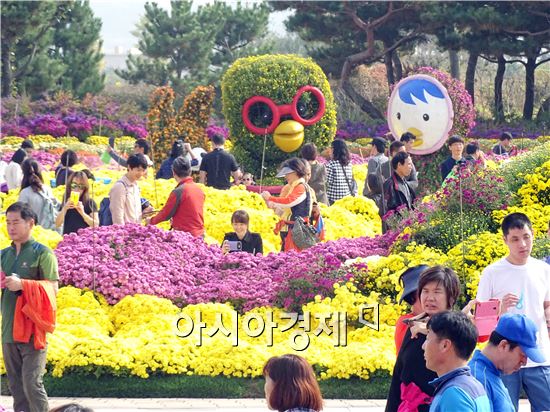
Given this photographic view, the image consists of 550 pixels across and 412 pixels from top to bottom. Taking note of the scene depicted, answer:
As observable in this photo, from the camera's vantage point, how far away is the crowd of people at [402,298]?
4328 mm

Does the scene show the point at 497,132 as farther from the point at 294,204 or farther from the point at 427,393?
the point at 427,393

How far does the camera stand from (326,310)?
9500 mm

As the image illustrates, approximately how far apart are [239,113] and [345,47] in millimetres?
25039

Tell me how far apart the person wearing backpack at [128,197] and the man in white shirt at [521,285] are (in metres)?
4.77

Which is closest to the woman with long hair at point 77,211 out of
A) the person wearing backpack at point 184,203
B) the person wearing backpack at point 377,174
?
the person wearing backpack at point 184,203

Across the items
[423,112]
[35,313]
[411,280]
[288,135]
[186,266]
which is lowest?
[35,313]

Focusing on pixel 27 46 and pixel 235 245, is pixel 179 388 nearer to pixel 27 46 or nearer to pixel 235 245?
pixel 235 245

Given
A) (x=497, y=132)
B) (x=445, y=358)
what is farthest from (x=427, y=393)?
(x=497, y=132)

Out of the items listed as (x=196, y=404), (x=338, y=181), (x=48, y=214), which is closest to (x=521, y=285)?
(x=196, y=404)

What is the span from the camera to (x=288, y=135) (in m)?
17.2

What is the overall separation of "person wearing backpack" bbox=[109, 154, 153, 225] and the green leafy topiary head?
6193 mm

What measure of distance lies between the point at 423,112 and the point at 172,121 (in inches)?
196

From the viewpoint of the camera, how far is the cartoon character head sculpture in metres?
17.2

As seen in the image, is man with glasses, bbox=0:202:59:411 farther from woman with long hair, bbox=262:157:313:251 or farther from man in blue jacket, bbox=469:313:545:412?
woman with long hair, bbox=262:157:313:251
